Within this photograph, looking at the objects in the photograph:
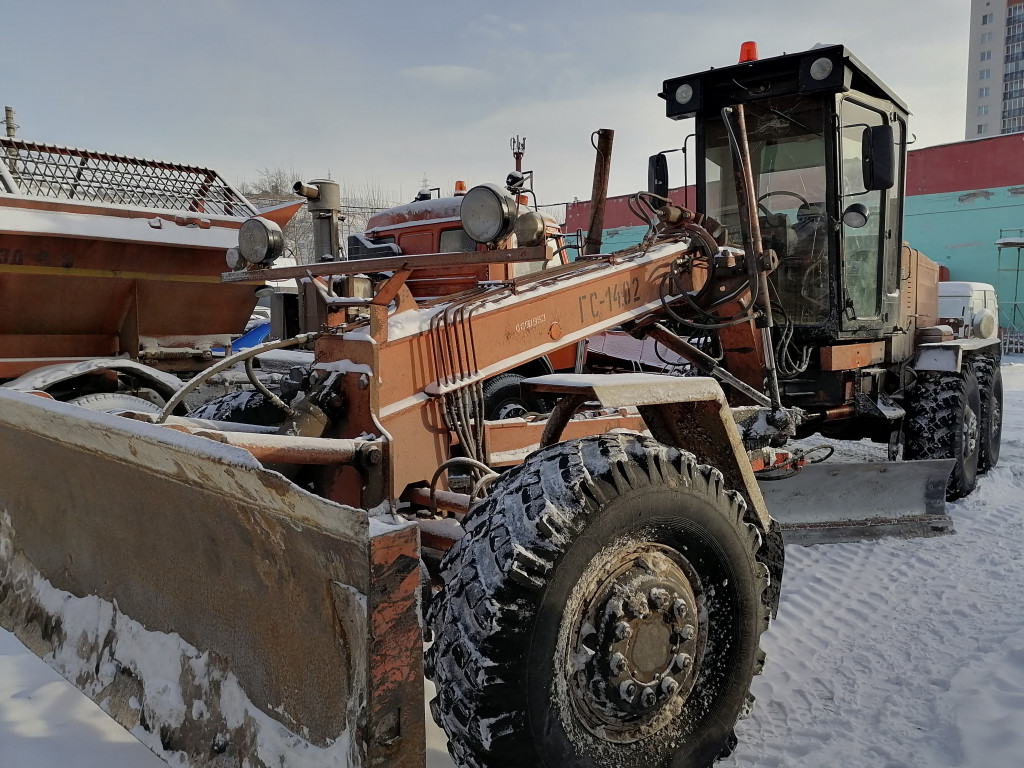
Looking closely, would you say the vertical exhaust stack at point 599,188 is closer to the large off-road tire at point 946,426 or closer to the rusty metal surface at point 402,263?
the rusty metal surface at point 402,263

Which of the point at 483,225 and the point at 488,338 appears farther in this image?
the point at 488,338

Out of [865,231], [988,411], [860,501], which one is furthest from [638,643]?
[988,411]

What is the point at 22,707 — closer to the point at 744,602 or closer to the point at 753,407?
the point at 744,602

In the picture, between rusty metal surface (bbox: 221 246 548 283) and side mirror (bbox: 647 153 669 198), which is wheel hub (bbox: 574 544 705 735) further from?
side mirror (bbox: 647 153 669 198)

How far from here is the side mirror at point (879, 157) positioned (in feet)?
14.4

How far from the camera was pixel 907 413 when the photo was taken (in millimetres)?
6000

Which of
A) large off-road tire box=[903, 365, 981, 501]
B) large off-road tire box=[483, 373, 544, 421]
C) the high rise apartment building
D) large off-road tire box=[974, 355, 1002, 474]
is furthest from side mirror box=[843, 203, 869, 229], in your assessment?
the high rise apartment building

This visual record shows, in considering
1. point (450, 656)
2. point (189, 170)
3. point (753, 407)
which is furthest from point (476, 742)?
point (189, 170)

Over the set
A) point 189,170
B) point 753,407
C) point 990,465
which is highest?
point 189,170

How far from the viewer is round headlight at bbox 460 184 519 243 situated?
2.80 meters

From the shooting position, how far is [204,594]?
2201mm

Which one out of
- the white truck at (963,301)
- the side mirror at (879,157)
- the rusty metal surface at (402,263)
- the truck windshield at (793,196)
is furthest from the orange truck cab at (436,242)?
the white truck at (963,301)

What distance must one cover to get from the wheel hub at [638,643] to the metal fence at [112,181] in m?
5.39

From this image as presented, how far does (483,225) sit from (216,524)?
1.42 metres
